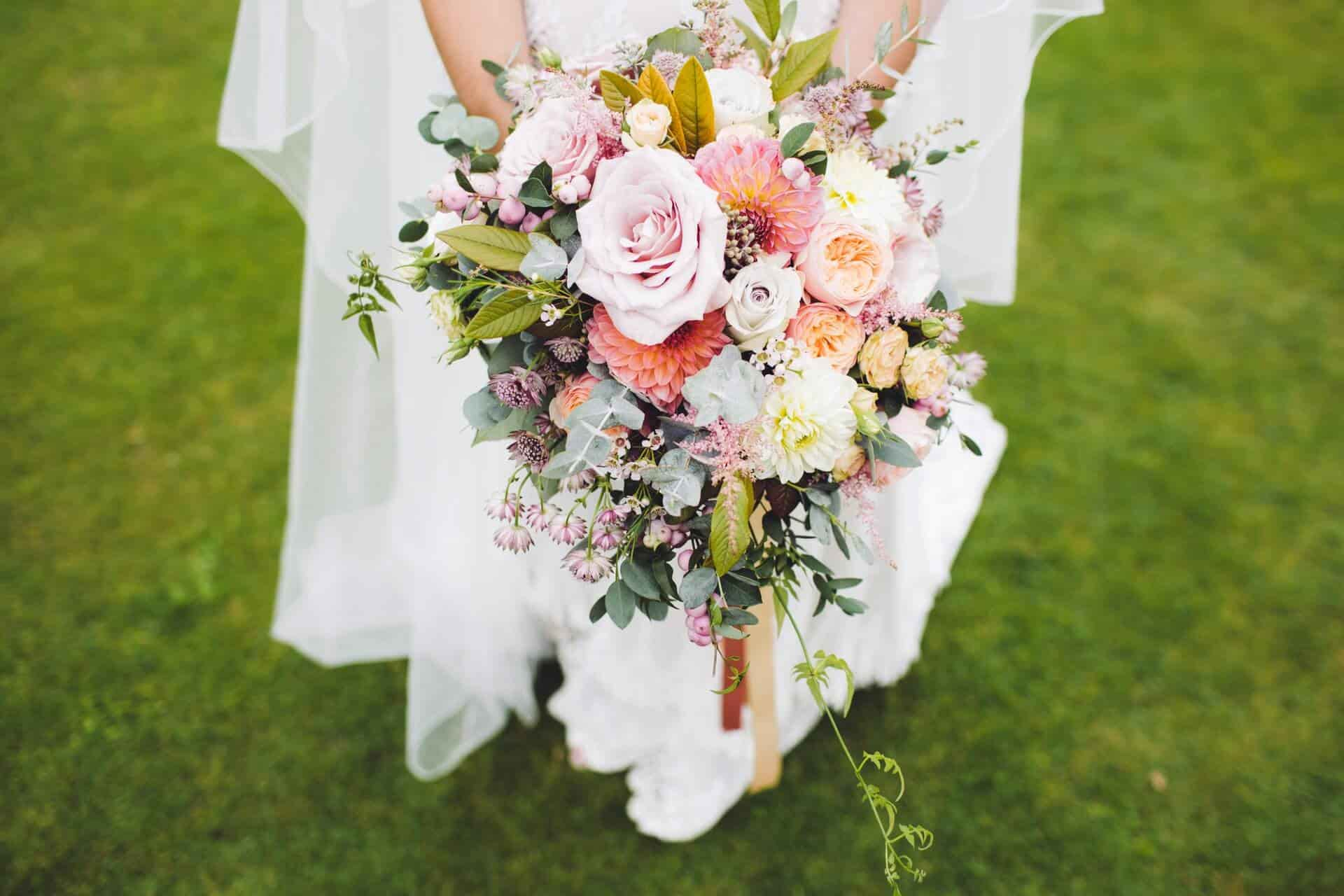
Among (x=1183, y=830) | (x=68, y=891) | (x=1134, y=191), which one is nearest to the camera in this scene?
(x=68, y=891)

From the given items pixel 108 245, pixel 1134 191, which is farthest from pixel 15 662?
pixel 1134 191

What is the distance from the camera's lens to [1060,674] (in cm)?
244

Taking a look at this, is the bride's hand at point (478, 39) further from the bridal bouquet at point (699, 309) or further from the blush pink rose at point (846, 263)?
the blush pink rose at point (846, 263)

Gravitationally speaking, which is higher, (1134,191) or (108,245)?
(108,245)

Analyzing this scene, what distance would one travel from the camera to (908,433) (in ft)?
4.09

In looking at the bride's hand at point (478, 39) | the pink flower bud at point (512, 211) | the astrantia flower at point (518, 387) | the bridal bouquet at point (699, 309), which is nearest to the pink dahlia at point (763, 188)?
the bridal bouquet at point (699, 309)

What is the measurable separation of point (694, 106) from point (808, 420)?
17.3 inches

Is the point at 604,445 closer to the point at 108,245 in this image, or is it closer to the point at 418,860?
the point at 418,860

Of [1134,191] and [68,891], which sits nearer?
[68,891]

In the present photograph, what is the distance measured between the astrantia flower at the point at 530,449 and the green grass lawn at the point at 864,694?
1.29m

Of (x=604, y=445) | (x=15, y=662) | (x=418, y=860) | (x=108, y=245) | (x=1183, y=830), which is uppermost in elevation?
(x=604, y=445)

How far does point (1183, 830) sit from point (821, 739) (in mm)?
882

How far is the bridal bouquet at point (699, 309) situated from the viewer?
1.11 metres

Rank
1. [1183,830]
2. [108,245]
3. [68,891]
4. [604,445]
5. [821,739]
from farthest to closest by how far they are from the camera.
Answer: [108,245] → [821,739] → [1183,830] → [68,891] → [604,445]
